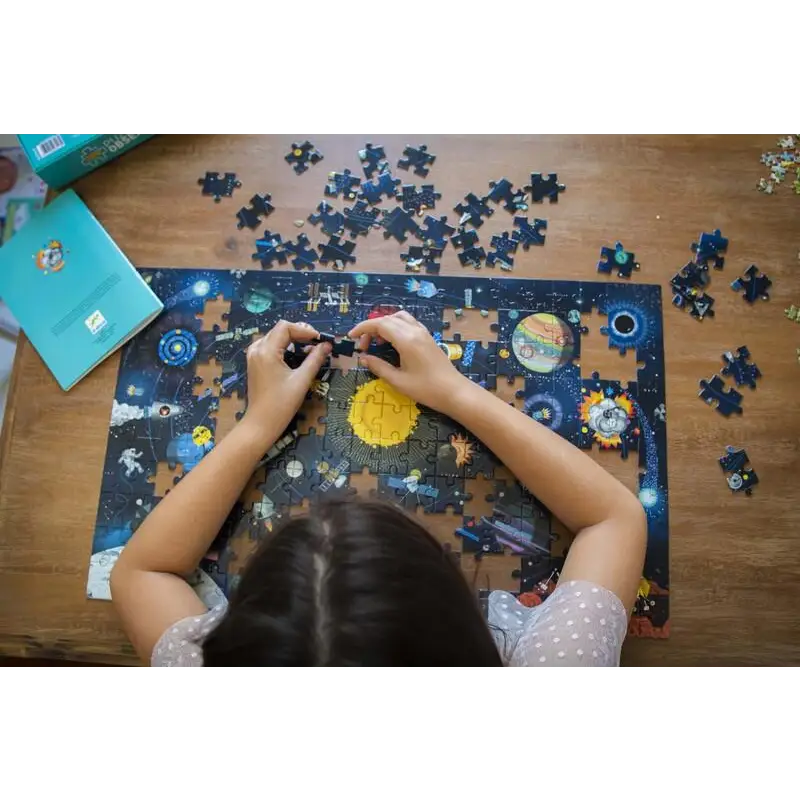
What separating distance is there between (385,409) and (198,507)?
40 cm

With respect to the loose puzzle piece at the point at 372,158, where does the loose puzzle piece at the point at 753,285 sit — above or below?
below

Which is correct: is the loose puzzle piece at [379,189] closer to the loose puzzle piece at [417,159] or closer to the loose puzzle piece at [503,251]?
the loose puzzle piece at [417,159]

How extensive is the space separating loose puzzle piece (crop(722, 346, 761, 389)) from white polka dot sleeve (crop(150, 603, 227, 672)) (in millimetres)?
1072

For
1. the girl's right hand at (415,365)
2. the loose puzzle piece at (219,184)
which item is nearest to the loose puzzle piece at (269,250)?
the loose puzzle piece at (219,184)

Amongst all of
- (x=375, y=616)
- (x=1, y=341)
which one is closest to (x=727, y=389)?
(x=375, y=616)

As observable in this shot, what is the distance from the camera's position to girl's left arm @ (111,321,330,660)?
121cm

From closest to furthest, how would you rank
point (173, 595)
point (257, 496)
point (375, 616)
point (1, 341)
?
1. point (375, 616)
2. point (173, 595)
3. point (257, 496)
4. point (1, 341)

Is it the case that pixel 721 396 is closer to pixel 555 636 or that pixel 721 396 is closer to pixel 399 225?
pixel 555 636

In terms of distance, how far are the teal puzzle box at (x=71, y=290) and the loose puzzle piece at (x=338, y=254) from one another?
0.35m

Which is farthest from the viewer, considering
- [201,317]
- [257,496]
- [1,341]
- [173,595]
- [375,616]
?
[1,341]

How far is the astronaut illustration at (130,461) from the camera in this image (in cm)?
138

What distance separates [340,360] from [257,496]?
1.02 ft

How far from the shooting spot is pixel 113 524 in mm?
1364
